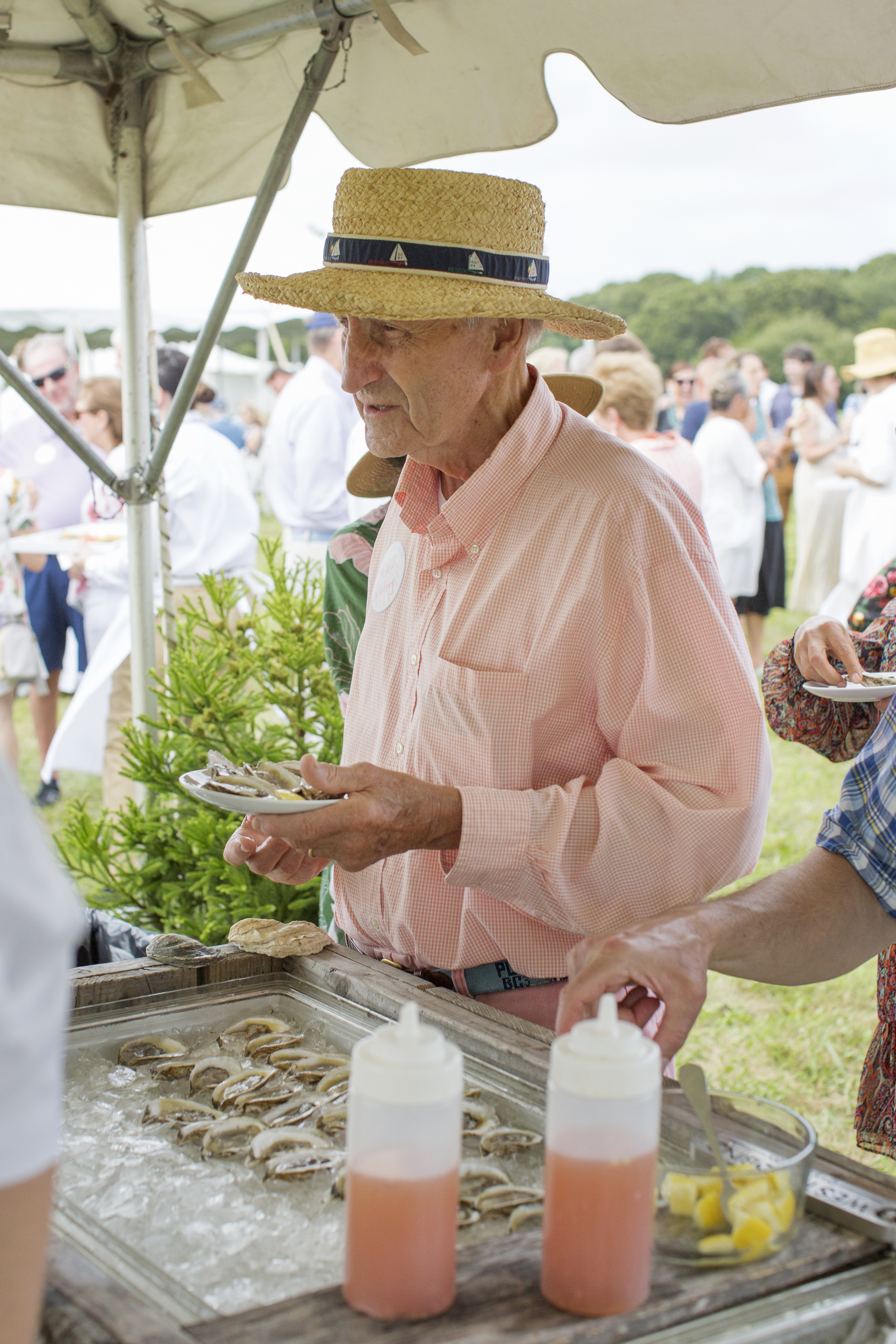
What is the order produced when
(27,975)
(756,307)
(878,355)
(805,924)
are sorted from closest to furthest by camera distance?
(27,975), (805,924), (878,355), (756,307)

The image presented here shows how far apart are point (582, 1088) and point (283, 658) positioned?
8.46ft

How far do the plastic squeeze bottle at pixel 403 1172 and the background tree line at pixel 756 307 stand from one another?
30.6 metres

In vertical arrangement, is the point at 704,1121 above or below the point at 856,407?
below

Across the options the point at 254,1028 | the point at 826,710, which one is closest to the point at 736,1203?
the point at 254,1028

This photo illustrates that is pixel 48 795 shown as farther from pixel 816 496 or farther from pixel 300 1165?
pixel 816 496

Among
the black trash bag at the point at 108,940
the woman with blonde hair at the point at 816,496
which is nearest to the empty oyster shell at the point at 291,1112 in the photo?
the black trash bag at the point at 108,940

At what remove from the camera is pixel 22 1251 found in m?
0.71

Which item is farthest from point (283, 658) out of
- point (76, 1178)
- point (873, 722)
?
point (76, 1178)

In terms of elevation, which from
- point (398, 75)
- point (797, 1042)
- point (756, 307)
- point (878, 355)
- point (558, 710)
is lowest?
point (797, 1042)

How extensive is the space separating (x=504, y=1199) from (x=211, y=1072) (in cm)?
45

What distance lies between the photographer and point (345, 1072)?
4.83ft

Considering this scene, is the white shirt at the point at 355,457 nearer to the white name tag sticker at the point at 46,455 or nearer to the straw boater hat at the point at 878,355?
the white name tag sticker at the point at 46,455

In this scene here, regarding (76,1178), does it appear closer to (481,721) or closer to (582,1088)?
(582,1088)

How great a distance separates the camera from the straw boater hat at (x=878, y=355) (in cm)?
779
